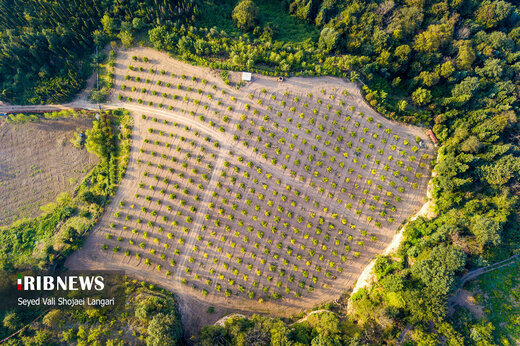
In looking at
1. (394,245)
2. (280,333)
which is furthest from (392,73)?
(280,333)

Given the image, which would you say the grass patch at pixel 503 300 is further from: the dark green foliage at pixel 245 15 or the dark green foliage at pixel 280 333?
the dark green foliage at pixel 245 15

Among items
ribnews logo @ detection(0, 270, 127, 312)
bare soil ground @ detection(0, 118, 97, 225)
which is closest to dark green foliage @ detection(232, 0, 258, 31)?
Result: bare soil ground @ detection(0, 118, 97, 225)

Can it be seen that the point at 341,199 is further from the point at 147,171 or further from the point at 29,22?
the point at 29,22

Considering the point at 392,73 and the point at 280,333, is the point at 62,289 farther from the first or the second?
the point at 392,73

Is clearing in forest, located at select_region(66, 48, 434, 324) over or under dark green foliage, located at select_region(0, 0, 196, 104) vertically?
under

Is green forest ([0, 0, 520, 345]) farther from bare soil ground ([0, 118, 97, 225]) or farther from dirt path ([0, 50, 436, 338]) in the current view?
bare soil ground ([0, 118, 97, 225])

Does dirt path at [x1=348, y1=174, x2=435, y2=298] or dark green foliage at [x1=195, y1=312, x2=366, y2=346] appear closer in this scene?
dark green foliage at [x1=195, y1=312, x2=366, y2=346]
